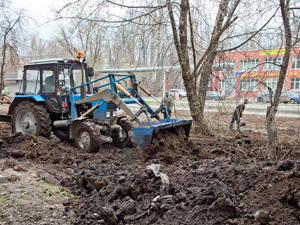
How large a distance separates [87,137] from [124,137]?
104 centimetres

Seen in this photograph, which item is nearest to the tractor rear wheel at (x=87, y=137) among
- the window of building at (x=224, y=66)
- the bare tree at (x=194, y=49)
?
the bare tree at (x=194, y=49)

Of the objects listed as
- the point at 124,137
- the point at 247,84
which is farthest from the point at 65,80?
the point at 247,84

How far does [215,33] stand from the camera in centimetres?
1073

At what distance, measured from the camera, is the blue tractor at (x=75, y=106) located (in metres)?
7.99

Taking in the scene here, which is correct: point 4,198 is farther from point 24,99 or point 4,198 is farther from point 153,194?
point 24,99

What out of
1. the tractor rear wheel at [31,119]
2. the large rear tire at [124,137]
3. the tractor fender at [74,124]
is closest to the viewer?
the tractor fender at [74,124]

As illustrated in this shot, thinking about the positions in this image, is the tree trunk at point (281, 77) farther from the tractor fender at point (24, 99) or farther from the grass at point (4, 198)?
the tractor fender at point (24, 99)

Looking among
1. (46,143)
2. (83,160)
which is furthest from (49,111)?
Answer: (83,160)

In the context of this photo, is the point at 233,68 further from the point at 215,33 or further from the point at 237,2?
the point at 237,2

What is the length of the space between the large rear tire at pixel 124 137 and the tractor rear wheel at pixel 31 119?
1.91 m

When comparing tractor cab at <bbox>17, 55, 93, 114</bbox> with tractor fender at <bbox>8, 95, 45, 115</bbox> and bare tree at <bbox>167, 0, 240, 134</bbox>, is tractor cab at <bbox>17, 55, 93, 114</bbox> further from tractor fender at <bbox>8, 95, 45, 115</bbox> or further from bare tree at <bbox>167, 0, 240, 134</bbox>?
bare tree at <bbox>167, 0, 240, 134</bbox>

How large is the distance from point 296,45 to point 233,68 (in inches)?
125

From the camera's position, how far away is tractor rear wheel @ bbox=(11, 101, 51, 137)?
28.9 ft

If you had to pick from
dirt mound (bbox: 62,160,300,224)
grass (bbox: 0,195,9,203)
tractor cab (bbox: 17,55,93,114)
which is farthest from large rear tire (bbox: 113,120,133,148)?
grass (bbox: 0,195,9,203)
